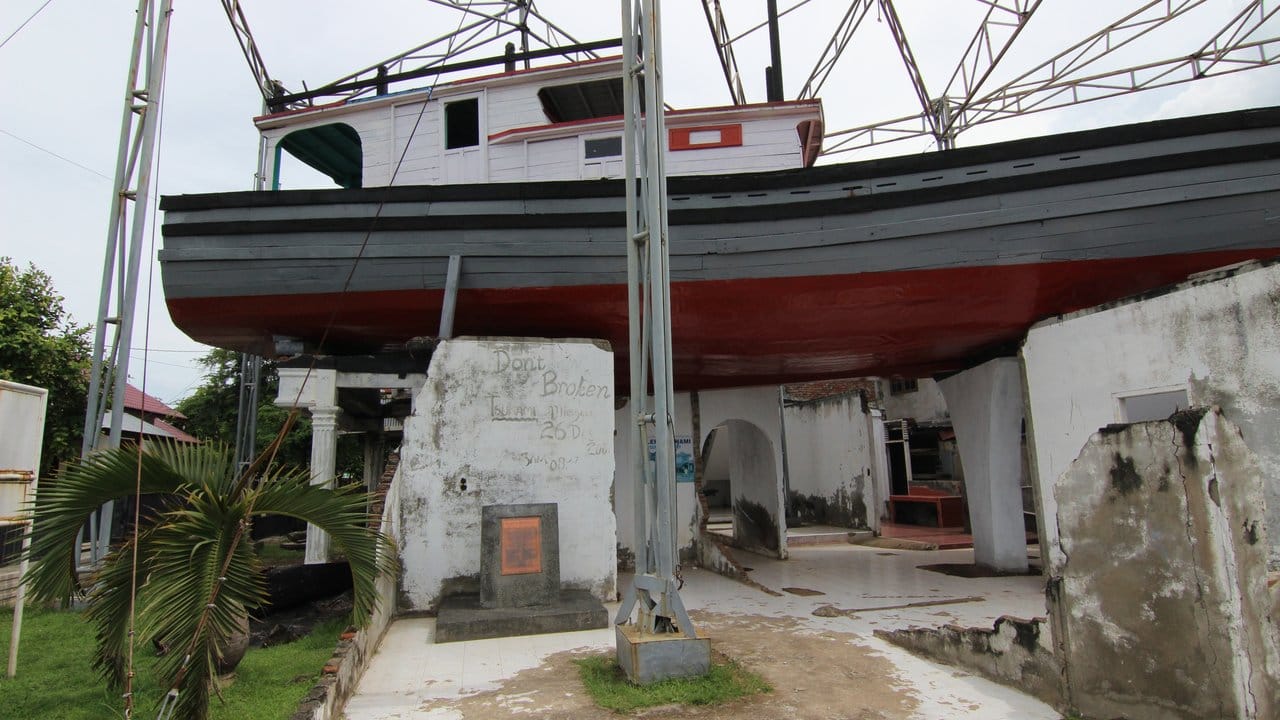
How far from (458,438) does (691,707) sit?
4109mm

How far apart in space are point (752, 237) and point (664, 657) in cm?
489

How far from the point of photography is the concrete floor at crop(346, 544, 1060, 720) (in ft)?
15.6

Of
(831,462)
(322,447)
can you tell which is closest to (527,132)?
(322,447)

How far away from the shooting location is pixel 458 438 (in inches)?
306

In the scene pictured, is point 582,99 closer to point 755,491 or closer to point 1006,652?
point 755,491

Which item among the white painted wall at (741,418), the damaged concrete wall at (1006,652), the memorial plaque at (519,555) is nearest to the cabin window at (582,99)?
the white painted wall at (741,418)

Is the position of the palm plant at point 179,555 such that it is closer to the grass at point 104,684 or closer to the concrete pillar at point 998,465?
the grass at point 104,684

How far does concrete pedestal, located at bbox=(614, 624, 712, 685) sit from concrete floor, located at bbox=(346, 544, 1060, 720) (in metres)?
1.07

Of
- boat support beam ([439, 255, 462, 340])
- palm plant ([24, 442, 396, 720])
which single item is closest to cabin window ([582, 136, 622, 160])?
boat support beam ([439, 255, 462, 340])

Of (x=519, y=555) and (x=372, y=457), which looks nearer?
(x=519, y=555)

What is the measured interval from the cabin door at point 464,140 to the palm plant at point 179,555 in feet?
18.8

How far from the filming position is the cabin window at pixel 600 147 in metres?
9.47

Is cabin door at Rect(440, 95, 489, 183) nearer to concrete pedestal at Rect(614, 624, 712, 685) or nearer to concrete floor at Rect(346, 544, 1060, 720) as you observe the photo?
concrete floor at Rect(346, 544, 1060, 720)

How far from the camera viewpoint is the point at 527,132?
31.1 feet
